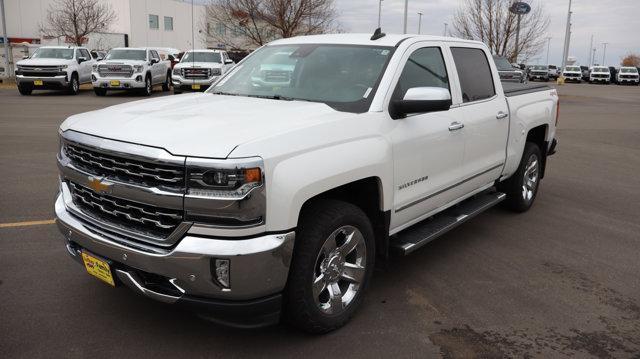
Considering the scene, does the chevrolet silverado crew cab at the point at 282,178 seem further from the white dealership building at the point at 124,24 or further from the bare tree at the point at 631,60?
the bare tree at the point at 631,60

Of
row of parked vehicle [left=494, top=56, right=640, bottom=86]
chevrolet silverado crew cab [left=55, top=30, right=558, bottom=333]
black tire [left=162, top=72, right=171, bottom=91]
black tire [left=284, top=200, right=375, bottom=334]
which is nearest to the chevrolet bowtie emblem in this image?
chevrolet silverado crew cab [left=55, top=30, right=558, bottom=333]

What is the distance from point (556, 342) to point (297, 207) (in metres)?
1.91

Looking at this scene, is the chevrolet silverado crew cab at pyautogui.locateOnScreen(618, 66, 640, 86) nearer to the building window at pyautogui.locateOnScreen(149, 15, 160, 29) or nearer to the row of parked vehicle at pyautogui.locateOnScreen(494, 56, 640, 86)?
the row of parked vehicle at pyautogui.locateOnScreen(494, 56, 640, 86)

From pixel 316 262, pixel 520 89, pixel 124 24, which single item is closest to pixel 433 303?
pixel 316 262

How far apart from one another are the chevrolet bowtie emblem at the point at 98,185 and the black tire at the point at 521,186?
4.56 meters

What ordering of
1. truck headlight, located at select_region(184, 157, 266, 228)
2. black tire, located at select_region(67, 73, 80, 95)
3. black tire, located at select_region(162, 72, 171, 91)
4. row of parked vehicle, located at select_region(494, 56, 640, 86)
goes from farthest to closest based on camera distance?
row of parked vehicle, located at select_region(494, 56, 640, 86) < black tire, located at select_region(162, 72, 171, 91) < black tire, located at select_region(67, 73, 80, 95) < truck headlight, located at select_region(184, 157, 266, 228)

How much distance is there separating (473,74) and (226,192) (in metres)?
3.19

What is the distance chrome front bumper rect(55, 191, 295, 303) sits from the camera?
2.88 meters

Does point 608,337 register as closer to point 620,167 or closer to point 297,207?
point 297,207

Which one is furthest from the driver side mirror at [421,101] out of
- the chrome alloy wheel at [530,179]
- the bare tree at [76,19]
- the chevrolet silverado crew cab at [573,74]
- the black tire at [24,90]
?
the chevrolet silverado crew cab at [573,74]

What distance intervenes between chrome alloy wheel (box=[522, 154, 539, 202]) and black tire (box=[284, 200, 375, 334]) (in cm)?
346

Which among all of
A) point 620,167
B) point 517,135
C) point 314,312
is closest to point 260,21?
point 620,167

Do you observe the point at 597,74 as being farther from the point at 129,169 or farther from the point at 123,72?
the point at 129,169

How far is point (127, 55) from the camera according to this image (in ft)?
74.1
